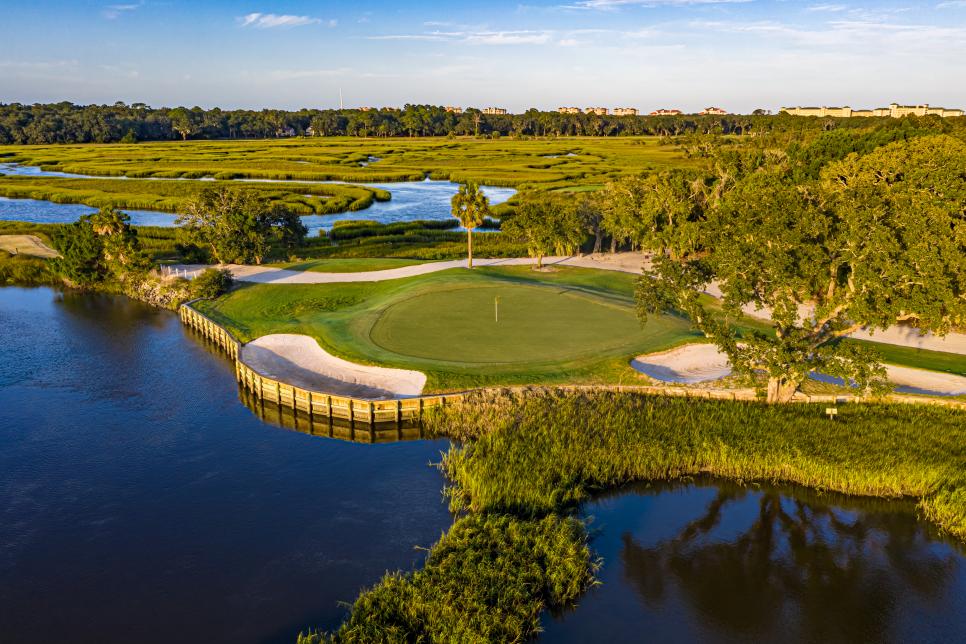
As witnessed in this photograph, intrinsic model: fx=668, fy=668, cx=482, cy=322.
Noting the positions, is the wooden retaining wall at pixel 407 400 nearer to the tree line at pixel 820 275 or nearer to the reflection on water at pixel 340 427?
the reflection on water at pixel 340 427

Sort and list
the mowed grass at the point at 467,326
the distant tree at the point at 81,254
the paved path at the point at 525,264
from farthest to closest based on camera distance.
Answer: the distant tree at the point at 81,254, the paved path at the point at 525,264, the mowed grass at the point at 467,326

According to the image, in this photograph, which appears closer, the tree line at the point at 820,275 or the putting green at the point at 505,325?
the tree line at the point at 820,275

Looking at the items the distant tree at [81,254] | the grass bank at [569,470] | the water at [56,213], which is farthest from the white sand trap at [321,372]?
the water at [56,213]

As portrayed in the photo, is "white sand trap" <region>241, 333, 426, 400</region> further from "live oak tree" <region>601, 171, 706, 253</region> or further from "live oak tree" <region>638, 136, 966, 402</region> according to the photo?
"live oak tree" <region>601, 171, 706, 253</region>

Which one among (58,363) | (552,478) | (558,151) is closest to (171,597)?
(552,478)

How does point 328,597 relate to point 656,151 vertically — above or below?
below

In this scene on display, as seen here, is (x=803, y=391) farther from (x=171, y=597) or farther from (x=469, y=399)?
A: (x=171, y=597)
